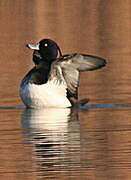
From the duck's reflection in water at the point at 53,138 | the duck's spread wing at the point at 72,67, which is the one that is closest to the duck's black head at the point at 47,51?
the duck's spread wing at the point at 72,67

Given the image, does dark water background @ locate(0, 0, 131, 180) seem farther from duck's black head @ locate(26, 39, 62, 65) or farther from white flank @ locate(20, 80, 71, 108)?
duck's black head @ locate(26, 39, 62, 65)

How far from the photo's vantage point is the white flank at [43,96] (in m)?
13.9

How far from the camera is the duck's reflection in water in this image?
378 inches

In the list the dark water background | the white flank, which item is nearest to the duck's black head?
the white flank

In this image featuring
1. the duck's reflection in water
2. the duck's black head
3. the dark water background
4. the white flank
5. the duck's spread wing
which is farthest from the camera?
the duck's black head

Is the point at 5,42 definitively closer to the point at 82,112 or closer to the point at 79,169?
the point at 82,112

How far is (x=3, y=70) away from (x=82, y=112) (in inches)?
182

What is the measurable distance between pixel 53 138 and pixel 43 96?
285 cm

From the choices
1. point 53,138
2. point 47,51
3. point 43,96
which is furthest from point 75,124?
point 47,51

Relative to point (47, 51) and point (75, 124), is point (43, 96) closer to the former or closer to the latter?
point (47, 51)

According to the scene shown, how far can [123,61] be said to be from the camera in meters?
18.6

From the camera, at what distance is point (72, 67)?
14.4 meters

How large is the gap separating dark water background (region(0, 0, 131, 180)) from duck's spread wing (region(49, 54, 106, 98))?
334mm

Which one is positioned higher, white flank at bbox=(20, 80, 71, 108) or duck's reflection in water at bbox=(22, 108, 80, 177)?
duck's reflection in water at bbox=(22, 108, 80, 177)
